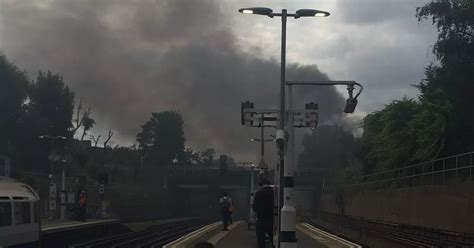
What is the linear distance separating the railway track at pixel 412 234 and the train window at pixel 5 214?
19.6 meters

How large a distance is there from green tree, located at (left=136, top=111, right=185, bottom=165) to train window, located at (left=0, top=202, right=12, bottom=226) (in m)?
128

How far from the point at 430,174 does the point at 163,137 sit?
367ft

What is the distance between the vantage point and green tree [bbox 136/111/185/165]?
150m

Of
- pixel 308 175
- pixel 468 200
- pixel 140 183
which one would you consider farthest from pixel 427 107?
pixel 140 183

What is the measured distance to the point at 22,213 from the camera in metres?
21.2

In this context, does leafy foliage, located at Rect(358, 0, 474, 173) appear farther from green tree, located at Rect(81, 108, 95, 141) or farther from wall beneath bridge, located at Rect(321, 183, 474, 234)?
green tree, located at Rect(81, 108, 95, 141)

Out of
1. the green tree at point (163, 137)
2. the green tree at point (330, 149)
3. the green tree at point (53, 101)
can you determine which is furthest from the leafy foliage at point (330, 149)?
the green tree at point (163, 137)

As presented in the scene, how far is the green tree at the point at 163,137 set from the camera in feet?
492

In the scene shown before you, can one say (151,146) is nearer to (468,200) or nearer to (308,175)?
(308,175)

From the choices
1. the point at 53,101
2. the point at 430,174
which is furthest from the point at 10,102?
the point at 430,174

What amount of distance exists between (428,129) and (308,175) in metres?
56.5

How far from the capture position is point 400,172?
5216 cm

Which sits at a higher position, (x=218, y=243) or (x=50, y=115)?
(x=50, y=115)

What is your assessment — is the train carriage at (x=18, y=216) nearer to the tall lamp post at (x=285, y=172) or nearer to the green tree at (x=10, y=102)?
the tall lamp post at (x=285, y=172)
